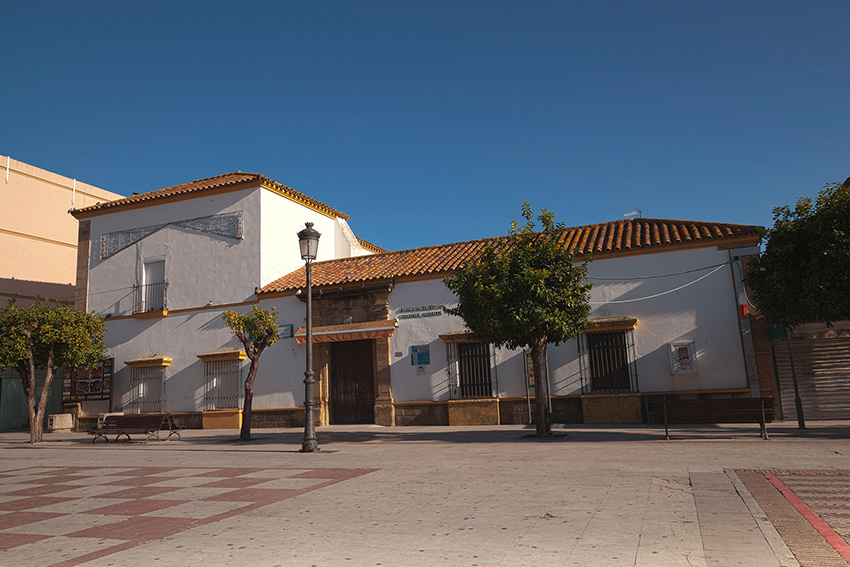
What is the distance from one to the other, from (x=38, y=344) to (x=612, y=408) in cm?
1615

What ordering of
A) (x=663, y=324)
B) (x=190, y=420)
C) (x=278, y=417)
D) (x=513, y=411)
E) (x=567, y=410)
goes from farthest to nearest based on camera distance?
(x=190, y=420)
(x=278, y=417)
(x=513, y=411)
(x=567, y=410)
(x=663, y=324)

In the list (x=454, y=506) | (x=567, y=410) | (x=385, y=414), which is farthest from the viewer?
(x=385, y=414)

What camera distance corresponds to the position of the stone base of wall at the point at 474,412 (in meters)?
16.9

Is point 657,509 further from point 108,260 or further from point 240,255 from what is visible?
point 108,260

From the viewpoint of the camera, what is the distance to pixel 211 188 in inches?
854

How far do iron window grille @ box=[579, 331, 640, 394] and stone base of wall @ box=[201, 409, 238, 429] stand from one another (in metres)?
11.1

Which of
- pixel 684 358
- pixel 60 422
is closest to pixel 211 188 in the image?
pixel 60 422

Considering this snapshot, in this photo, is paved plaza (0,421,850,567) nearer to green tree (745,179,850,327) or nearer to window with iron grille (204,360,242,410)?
green tree (745,179,850,327)

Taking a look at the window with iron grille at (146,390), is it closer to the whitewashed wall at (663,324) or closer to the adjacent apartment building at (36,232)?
the adjacent apartment building at (36,232)

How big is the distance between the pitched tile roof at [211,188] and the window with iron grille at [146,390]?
646 cm

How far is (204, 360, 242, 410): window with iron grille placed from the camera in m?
20.1

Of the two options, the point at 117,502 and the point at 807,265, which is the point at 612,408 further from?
the point at 117,502

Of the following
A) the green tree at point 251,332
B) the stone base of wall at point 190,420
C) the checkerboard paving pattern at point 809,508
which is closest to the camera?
the checkerboard paving pattern at point 809,508

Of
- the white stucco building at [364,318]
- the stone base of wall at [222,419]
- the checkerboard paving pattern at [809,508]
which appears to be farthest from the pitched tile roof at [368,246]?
the checkerboard paving pattern at [809,508]
